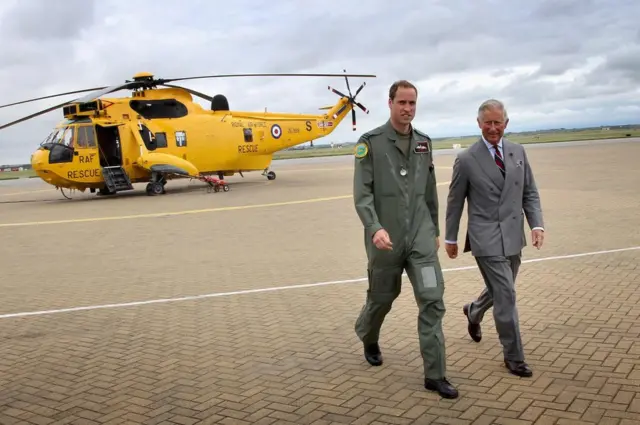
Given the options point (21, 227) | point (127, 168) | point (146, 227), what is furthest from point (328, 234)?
point (127, 168)

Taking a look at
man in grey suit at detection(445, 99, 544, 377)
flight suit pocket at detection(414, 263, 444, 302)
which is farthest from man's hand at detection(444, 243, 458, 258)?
flight suit pocket at detection(414, 263, 444, 302)

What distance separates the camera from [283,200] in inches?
757

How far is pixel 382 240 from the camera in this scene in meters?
4.15

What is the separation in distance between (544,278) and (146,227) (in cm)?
961

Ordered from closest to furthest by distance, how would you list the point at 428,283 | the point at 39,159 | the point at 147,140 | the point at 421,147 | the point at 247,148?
the point at 428,283
the point at 421,147
the point at 39,159
the point at 147,140
the point at 247,148

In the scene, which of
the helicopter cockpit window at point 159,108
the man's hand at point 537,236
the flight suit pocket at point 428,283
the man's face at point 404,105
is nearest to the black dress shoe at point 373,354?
the flight suit pocket at point 428,283

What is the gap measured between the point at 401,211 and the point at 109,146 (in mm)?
20055

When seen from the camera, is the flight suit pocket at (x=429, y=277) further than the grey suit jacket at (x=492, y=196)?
No

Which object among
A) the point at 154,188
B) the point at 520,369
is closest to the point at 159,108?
the point at 154,188

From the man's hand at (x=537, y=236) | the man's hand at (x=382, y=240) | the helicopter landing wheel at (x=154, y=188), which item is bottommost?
the helicopter landing wheel at (x=154, y=188)

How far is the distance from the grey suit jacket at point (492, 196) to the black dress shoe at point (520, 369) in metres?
0.79

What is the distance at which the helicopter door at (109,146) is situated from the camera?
2219 centimetres

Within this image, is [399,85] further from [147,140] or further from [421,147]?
[147,140]

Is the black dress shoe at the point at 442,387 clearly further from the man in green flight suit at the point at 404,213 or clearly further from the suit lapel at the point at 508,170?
the suit lapel at the point at 508,170
